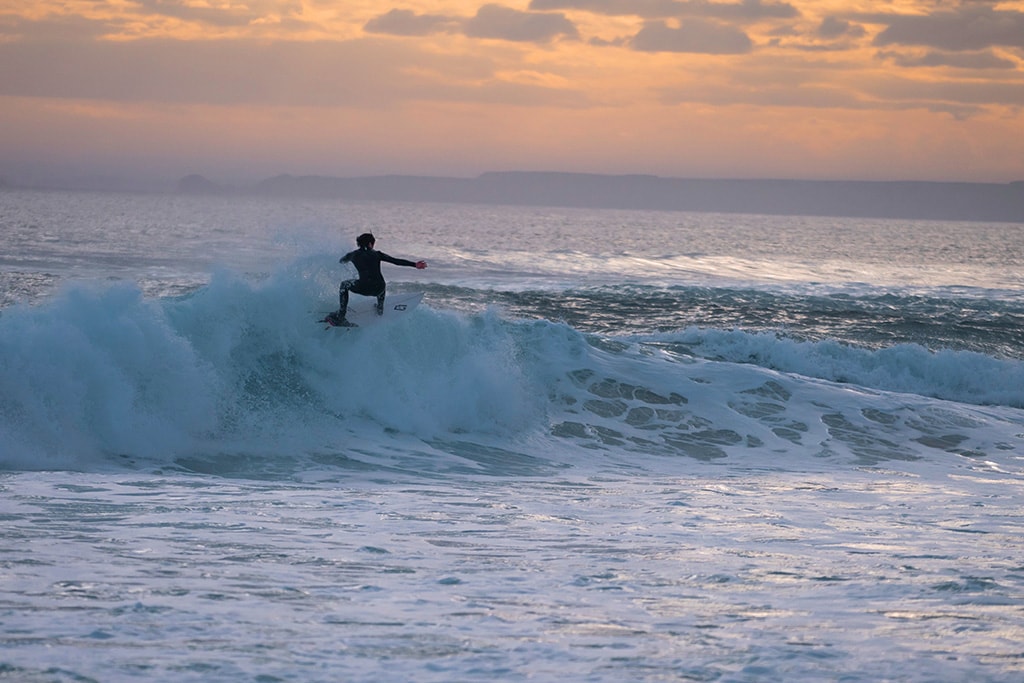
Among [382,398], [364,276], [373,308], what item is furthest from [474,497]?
[373,308]

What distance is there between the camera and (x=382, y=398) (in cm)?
1373

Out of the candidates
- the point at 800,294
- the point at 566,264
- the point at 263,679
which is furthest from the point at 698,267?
the point at 263,679

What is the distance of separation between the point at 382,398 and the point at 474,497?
4362 millimetres

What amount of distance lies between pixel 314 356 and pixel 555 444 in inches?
143

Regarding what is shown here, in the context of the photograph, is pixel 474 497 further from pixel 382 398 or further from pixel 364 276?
pixel 364 276

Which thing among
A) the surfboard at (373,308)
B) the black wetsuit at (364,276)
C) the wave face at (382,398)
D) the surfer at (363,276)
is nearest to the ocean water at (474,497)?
the wave face at (382,398)

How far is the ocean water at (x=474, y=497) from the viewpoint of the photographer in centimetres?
520

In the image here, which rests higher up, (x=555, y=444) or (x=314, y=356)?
(x=314, y=356)

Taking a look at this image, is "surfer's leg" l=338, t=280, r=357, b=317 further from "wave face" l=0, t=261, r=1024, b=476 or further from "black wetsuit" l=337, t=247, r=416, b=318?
"wave face" l=0, t=261, r=1024, b=476

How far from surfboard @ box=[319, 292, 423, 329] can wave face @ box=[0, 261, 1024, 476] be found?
23 cm

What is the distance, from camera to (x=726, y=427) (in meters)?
14.4

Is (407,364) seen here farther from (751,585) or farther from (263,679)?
(263,679)

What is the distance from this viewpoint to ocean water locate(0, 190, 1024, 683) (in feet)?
17.0

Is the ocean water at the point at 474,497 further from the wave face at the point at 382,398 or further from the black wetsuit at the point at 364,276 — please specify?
the black wetsuit at the point at 364,276
